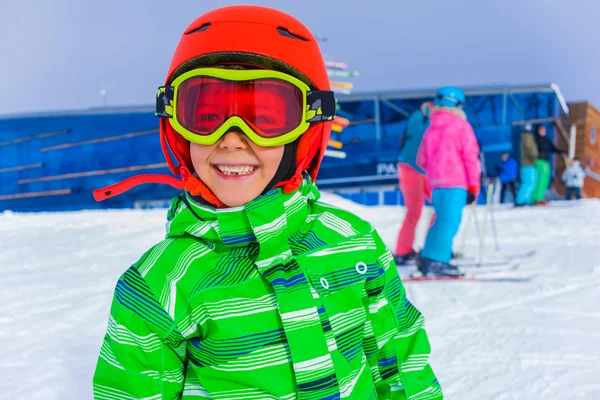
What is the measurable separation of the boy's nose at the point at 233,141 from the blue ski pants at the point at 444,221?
3.78m

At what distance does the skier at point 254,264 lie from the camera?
133 cm

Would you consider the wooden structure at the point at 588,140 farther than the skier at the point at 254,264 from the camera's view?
Yes

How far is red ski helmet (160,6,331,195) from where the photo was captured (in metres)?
1.48

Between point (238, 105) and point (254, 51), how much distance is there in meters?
0.16

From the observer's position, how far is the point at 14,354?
307cm

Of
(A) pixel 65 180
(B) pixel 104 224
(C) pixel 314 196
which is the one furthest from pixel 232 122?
(A) pixel 65 180

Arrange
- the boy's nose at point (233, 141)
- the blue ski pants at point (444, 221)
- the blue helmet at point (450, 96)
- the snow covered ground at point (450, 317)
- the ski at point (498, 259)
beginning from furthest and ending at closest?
1. the ski at point (498, 259)
2. the blue helmet at point (450, 96)
3. the blue ski pants at point (444, 221)
4. the snow covered ground at point (450, 317)
5. the boy's nose at point (233, 141)

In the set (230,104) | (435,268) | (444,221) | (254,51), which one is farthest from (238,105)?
(435,268)

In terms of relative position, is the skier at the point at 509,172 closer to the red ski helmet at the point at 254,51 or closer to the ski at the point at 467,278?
the ski at the point at 467,278

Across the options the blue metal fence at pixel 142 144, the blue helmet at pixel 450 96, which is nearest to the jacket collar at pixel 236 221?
the blue helmet at pixel 450 96

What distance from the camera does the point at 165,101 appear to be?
1.55 metres

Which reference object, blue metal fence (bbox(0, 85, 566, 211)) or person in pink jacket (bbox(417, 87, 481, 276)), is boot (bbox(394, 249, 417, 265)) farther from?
blue metal fence (bbox(0, 85, 566, 211))

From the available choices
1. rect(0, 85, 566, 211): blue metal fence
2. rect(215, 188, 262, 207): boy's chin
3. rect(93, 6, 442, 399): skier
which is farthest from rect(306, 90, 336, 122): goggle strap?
rect(0, 85, 566, 211): blue metal fence

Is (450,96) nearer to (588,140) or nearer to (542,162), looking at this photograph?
(542,162)
